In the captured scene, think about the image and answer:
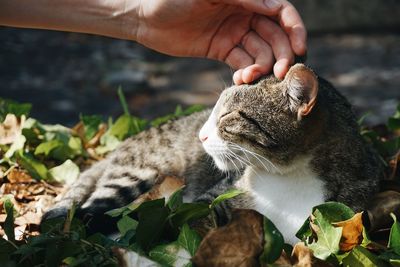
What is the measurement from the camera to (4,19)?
2893 mm

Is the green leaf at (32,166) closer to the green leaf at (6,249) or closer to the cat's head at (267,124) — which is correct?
the cat's head at (267,124)

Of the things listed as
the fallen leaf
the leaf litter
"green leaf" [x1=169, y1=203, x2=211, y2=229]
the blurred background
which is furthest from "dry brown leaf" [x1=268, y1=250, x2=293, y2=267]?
the blurred background

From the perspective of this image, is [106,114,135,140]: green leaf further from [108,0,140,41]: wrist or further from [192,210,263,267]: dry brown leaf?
[192,210,263,267]: dry brown leaf

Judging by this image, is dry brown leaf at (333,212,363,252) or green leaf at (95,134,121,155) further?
green leaf at (95,134,121,155)

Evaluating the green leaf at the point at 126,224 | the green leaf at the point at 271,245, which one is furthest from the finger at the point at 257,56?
the green leaf at the point at 271,245

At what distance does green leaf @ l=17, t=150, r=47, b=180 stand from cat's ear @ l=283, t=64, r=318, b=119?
1192 mm

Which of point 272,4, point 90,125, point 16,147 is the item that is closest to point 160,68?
point 90,125

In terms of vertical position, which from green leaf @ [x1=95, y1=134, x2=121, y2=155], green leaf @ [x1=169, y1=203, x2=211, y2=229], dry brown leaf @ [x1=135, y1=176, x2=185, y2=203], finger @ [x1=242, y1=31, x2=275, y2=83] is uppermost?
finger @ [x1=242, y1=31, x2=275, y2=83]

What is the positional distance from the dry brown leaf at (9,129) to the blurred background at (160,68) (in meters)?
2.72

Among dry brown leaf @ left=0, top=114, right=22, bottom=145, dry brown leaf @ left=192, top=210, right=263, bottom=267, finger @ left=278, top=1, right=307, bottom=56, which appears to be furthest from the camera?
dry brown leaf @ left=0, top=114, right=22, bottom=145

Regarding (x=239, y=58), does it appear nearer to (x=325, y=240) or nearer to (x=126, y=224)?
(x=126, y=224)

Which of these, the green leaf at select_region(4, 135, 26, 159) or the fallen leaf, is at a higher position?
the fallen leaf

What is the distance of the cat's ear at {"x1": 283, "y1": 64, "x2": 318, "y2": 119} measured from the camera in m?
2.22

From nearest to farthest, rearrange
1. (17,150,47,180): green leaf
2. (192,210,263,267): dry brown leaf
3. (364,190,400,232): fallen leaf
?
(192,210,263,267): dry brown leaf → (364,190,400,232): fallen leaf → (17,150,47,180): green leaf
